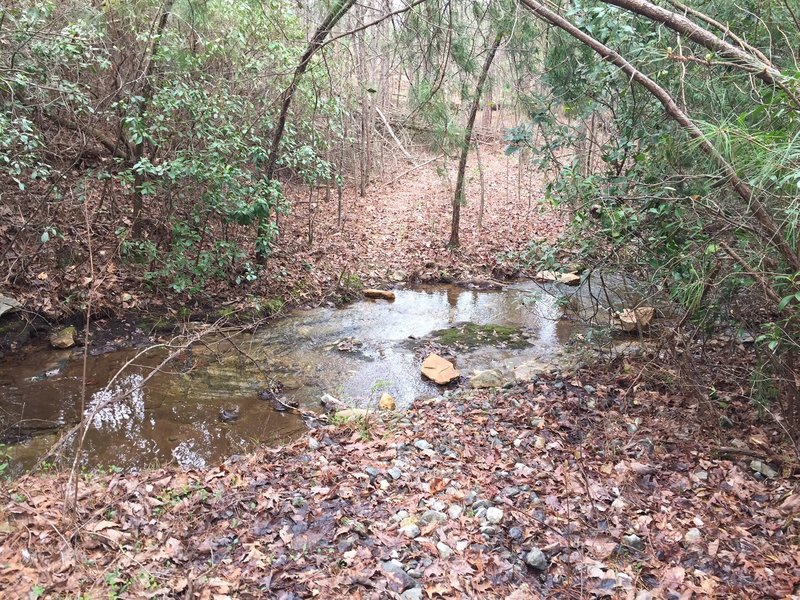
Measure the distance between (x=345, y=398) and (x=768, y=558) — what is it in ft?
15.1

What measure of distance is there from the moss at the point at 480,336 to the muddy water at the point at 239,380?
195 mm

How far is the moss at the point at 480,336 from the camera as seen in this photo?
8.19m

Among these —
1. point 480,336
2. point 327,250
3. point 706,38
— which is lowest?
point 480,336

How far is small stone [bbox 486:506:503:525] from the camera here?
3477mm

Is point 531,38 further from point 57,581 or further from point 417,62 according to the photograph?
point 57,581

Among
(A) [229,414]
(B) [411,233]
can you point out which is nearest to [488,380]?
(A) [229,414]

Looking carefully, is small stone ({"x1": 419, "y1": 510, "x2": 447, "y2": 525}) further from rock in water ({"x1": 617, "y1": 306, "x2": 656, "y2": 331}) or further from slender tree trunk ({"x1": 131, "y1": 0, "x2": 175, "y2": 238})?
slender tree trunk ({"x1": 131, "y1": 0, "x2": 175, "y2": 238})

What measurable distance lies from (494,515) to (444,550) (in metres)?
0.49

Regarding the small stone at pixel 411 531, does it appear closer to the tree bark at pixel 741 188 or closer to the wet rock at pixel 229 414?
the tree bark at pixel 741 188

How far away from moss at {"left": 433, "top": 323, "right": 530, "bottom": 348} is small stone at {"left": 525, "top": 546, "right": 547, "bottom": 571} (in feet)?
16.6

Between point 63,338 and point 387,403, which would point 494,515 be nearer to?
point 387,403

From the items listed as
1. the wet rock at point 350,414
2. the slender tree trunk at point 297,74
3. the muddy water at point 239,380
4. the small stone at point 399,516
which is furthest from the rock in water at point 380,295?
the small stone at point 399,516

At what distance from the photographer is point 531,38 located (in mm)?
6570

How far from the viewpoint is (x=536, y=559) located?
10.1ft
